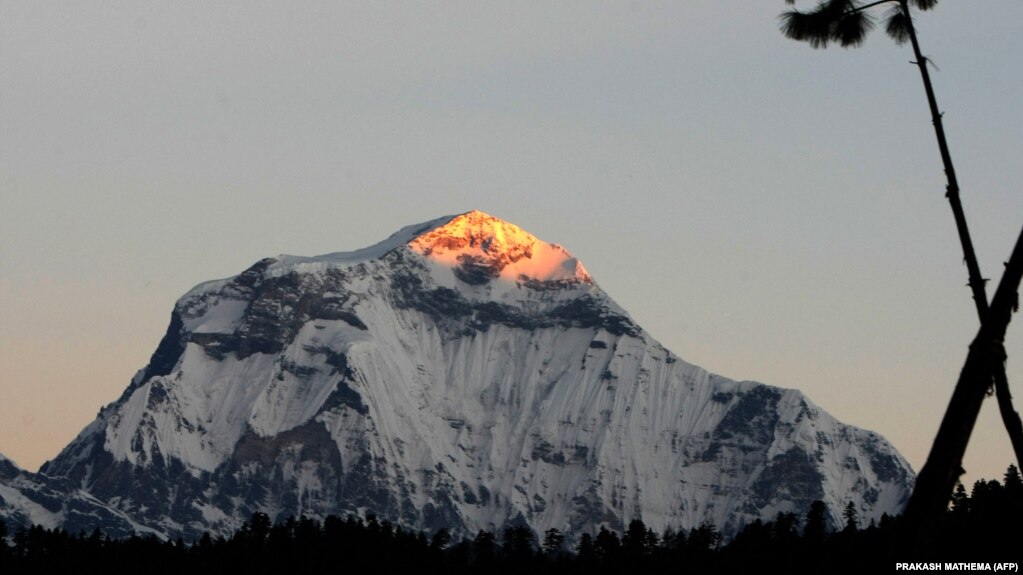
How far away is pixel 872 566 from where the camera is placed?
18500 millimetres

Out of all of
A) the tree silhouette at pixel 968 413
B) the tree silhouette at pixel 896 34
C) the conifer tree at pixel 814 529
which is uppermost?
the conifer tree at pixel 814 529

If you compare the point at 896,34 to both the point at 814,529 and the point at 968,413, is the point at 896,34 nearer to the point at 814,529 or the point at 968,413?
the point at 968,413

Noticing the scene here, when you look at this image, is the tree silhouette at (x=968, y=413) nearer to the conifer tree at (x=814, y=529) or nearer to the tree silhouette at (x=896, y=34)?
the tree silhouette at (x=896, y=34)

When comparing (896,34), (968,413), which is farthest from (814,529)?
(968,413)

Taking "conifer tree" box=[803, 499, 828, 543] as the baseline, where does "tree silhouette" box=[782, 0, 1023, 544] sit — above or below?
below

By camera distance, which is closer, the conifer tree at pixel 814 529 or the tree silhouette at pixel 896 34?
the tree silhouette at pixel 896 34

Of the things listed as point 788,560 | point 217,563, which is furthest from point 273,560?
point 788,560

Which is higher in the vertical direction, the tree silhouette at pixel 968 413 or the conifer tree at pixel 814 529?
the conifer tree at pixel 814 529

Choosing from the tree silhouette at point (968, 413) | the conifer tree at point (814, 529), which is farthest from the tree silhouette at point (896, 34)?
the conifer tree at point (814, 529)

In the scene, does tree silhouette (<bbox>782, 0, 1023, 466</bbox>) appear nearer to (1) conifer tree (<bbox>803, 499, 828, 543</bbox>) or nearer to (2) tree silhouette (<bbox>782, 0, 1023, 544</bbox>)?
(2) tree silhouette (<bbox>782, 0, 1023, 544</bbox>)

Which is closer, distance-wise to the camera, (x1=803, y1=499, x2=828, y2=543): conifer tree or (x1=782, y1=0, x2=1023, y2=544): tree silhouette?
(x1=782, y1=0, x2=1023, y2=544): tree silhouette

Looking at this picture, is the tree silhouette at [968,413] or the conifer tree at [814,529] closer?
the tree silhouette at [968,413]

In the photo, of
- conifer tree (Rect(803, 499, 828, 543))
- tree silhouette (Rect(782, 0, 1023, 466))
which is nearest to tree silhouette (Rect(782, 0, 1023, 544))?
tree silhouette (Rect(782, 0, 1023, 466))

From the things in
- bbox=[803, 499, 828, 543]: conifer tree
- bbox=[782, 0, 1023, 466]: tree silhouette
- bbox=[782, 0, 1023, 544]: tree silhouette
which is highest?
bbox=[803, 499, 828, 543]: conifer tree
